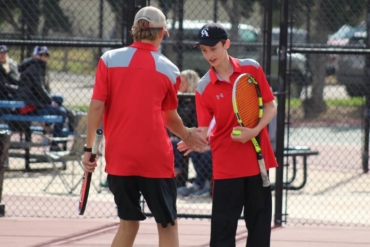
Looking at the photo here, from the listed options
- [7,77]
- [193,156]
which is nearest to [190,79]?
[193,156]

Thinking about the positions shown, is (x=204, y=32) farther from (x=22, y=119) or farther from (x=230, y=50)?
(x=230, y=50)

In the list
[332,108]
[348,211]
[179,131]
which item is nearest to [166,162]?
[179,131]

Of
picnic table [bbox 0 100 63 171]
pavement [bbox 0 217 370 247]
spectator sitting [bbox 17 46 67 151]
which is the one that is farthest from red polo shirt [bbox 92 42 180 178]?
spectator sitting [bbox 17 46 67 151]

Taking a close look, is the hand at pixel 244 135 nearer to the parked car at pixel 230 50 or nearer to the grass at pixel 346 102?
the parked car at pixel 230 50

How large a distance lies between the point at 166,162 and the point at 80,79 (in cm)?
956

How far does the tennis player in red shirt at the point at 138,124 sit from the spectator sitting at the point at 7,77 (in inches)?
232

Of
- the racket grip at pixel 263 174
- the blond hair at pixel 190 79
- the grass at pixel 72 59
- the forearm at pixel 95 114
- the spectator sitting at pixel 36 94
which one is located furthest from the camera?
the grass at pixel 72 59

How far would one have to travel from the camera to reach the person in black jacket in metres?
10.8

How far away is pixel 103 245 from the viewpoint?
21.4ft

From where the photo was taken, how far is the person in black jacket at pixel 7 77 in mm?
10758

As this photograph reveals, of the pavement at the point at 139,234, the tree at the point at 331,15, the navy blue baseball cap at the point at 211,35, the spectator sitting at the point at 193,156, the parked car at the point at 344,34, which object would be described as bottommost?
the pavement at the point at 139,234

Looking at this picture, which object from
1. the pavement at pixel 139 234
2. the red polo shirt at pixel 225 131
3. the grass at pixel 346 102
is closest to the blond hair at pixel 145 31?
the red polo shirt at pixel 225 131

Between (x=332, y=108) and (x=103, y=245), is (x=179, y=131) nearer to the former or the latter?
(x=103, y=245)

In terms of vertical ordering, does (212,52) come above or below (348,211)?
above
